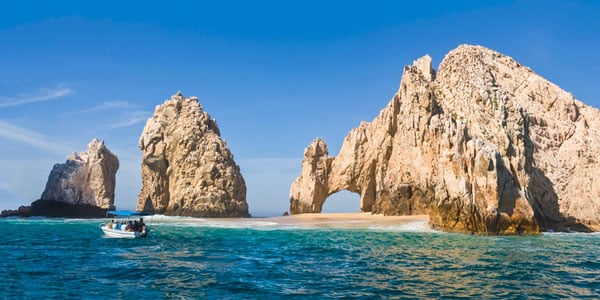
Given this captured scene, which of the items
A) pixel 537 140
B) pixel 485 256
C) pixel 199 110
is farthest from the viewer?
pixel 199 110

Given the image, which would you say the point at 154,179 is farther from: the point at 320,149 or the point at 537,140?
the point at 537,140

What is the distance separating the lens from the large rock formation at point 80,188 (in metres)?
102

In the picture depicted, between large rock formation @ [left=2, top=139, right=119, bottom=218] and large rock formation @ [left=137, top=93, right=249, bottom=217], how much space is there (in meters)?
14.3

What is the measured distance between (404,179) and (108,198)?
71.5 meters

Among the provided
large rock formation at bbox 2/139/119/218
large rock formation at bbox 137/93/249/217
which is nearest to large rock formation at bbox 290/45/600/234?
large rock formation at bbox 137/93/249/217

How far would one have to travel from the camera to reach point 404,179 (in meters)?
72.1

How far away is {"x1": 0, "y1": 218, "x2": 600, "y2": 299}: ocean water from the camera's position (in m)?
18.3

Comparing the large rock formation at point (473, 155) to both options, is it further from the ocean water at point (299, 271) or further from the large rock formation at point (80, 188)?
the large rock formation at point (80, 188)

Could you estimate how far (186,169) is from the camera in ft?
315

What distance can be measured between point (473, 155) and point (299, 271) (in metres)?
30.7

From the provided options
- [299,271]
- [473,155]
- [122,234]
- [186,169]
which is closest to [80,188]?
[186,169]

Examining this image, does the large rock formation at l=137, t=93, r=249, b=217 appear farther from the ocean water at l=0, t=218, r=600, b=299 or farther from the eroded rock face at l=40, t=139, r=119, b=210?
the ocean water at l=0, t=218, r=600, b=299

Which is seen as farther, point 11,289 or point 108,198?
point 108,198

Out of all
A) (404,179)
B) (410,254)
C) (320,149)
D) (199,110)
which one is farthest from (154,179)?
(410,254)
